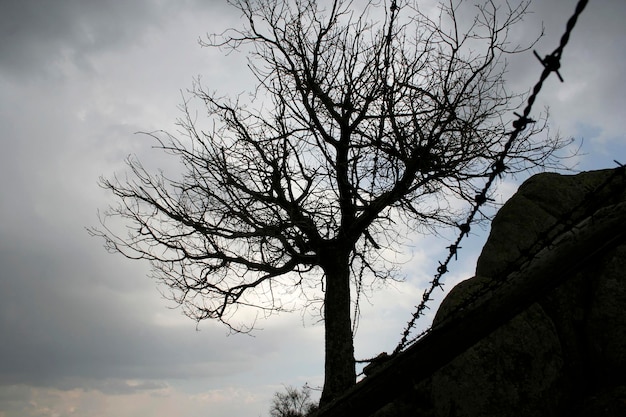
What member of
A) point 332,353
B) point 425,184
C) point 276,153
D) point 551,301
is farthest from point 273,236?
point 551,301

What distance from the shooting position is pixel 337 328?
856 cm

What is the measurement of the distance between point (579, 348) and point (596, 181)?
8.81 ft

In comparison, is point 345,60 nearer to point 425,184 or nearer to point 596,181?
point 425,184

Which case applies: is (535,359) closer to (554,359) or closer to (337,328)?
(554,359)

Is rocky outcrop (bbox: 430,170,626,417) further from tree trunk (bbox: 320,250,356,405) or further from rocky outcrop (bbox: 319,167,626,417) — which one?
tree trunk (bbox: 320,250,356,405)

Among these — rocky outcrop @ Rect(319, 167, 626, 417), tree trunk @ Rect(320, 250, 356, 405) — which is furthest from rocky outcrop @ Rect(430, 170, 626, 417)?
tree trunk @ Rect(320, 250, 356, 405)

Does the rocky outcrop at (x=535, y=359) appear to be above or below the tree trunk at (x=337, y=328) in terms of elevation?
below

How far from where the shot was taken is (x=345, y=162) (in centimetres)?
930

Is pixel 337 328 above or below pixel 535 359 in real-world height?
above

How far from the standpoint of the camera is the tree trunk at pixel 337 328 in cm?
814

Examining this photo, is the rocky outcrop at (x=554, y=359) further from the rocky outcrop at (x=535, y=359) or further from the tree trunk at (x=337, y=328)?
the tree trunk at (x=337, y=328)

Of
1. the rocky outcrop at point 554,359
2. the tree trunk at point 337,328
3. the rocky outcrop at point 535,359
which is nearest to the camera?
the rocky outcrop at point 535,359

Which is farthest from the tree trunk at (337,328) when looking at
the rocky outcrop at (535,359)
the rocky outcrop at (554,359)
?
the rocky outcrop at (554,359)

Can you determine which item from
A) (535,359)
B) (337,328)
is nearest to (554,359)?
(535,359)
